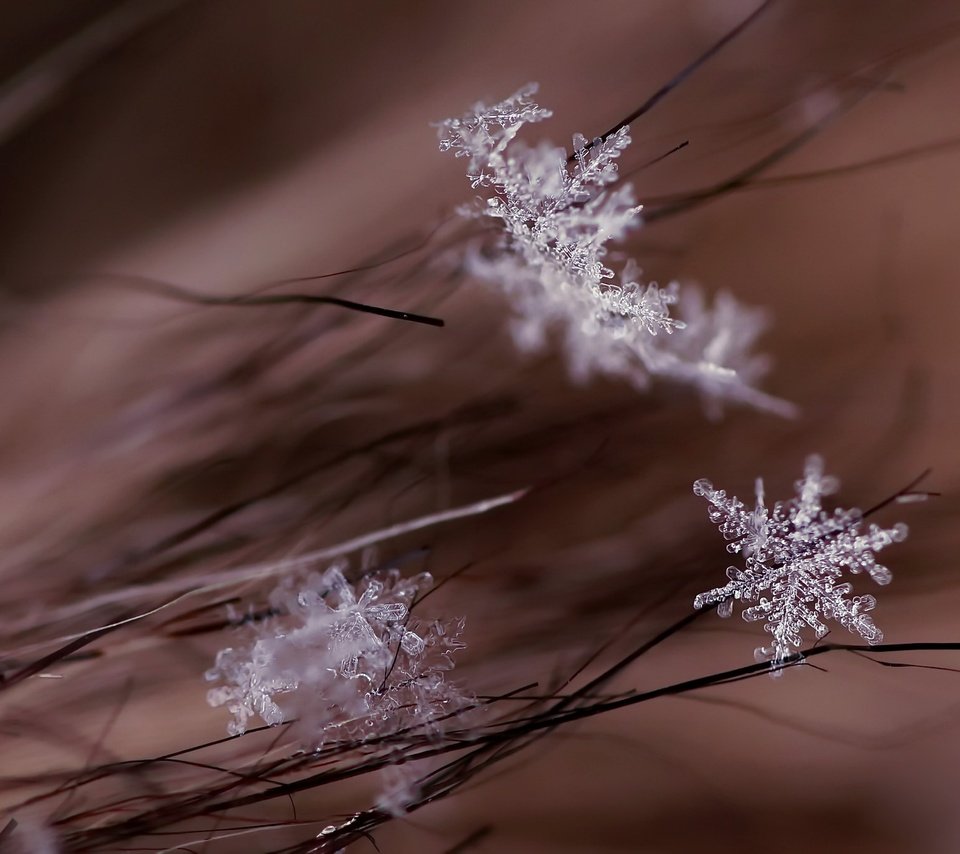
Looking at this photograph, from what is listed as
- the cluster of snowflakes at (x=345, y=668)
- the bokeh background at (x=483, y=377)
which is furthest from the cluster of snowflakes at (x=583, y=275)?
the cluster of snowflakes at (x=345, y=668)

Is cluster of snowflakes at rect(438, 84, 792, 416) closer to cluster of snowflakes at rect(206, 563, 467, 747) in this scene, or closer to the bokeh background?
the bokeh background

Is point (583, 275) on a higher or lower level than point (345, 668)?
higher

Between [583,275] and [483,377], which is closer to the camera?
[583,275]

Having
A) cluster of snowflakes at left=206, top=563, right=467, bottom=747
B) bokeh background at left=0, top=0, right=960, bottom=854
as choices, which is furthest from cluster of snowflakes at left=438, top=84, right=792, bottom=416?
cluster of snowflakes at left=206, top=563, right=467, bottom=747

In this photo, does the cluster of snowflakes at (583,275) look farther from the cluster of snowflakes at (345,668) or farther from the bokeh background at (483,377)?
the cluster of snowflakes at (345,668)

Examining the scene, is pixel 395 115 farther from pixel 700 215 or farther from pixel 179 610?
pixel 179 610
